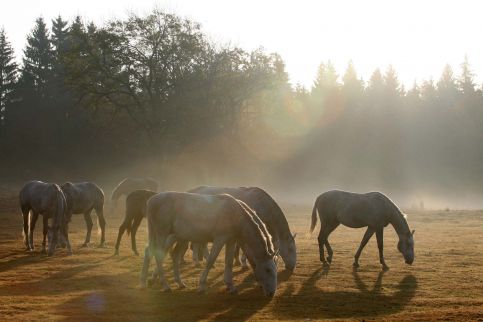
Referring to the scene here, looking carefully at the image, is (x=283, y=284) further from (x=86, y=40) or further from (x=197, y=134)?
(x=197, y=134)

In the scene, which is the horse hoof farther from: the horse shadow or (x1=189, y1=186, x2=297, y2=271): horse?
(x1=189, y1=186, x2=297, y2=271): horse

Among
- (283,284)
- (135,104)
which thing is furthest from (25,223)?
(135,104)

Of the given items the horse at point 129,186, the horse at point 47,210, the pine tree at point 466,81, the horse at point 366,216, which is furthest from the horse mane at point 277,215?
the pine tree at point 466,81

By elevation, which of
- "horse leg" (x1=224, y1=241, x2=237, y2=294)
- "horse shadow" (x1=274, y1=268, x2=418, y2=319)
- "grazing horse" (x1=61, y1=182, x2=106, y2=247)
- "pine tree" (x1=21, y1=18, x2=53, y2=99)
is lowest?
"horse shadow" (x1=274, y1=268, x2=418, y2=319)

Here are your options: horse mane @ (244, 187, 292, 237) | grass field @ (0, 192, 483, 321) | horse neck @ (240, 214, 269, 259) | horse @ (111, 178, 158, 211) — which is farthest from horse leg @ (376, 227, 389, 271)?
horse @ (111, 178, 158, 211)

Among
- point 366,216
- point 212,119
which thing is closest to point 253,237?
point 366,216

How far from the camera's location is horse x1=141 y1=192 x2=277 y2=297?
11.8 metres

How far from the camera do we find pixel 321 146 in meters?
72.6

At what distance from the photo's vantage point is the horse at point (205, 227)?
38.8 ft

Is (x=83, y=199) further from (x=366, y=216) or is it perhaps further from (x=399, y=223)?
(x=399, y=223)

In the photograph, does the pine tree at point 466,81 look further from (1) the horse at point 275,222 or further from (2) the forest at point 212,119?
(1) the horse at point 275,222

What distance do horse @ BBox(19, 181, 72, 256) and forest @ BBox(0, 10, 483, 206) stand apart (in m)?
26.8

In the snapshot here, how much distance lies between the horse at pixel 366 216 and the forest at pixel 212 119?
30536 millimetres

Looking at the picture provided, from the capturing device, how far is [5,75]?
2638 inches
